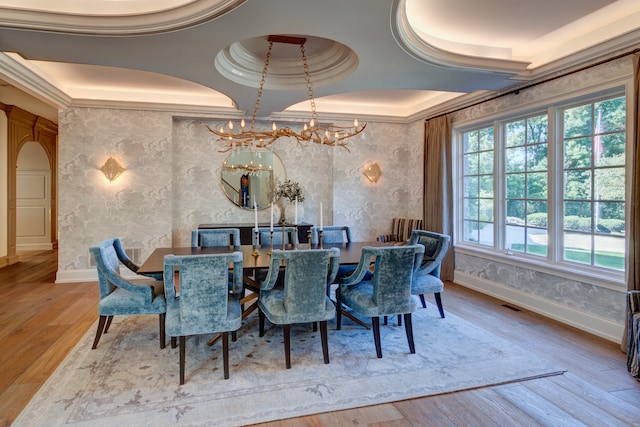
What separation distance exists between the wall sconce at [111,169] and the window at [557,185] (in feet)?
16.8

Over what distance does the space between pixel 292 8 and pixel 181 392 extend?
266 cm

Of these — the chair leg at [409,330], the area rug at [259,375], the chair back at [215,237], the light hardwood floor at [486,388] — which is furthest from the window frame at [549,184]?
the chair back at [215,237]

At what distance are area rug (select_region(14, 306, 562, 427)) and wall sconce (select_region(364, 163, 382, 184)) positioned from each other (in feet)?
10.7

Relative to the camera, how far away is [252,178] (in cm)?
603

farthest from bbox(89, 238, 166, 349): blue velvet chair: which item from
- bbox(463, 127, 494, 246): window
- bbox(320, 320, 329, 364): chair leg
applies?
bbox(463, 127, 494, 246): window

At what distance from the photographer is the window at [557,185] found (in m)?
3.37

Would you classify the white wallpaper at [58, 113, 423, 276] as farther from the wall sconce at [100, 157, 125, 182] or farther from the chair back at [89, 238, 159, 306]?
the chair back at [89, 238, 159, 306]

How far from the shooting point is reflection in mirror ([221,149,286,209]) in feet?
19.5

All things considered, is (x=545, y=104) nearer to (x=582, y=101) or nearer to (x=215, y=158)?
(x=582, y=101)

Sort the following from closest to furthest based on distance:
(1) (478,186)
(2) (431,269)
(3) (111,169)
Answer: (2) (431,269)
(1) (478,186)
(3) (111,169)

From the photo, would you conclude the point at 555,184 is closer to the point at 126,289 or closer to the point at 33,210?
the point at 126,289

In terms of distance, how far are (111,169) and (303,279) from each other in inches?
161

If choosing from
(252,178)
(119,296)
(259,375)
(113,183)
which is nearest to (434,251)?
(259,375)

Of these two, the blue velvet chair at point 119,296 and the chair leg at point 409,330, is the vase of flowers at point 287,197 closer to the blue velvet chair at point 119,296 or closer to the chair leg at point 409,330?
the blue velvet chair at point 119,296
